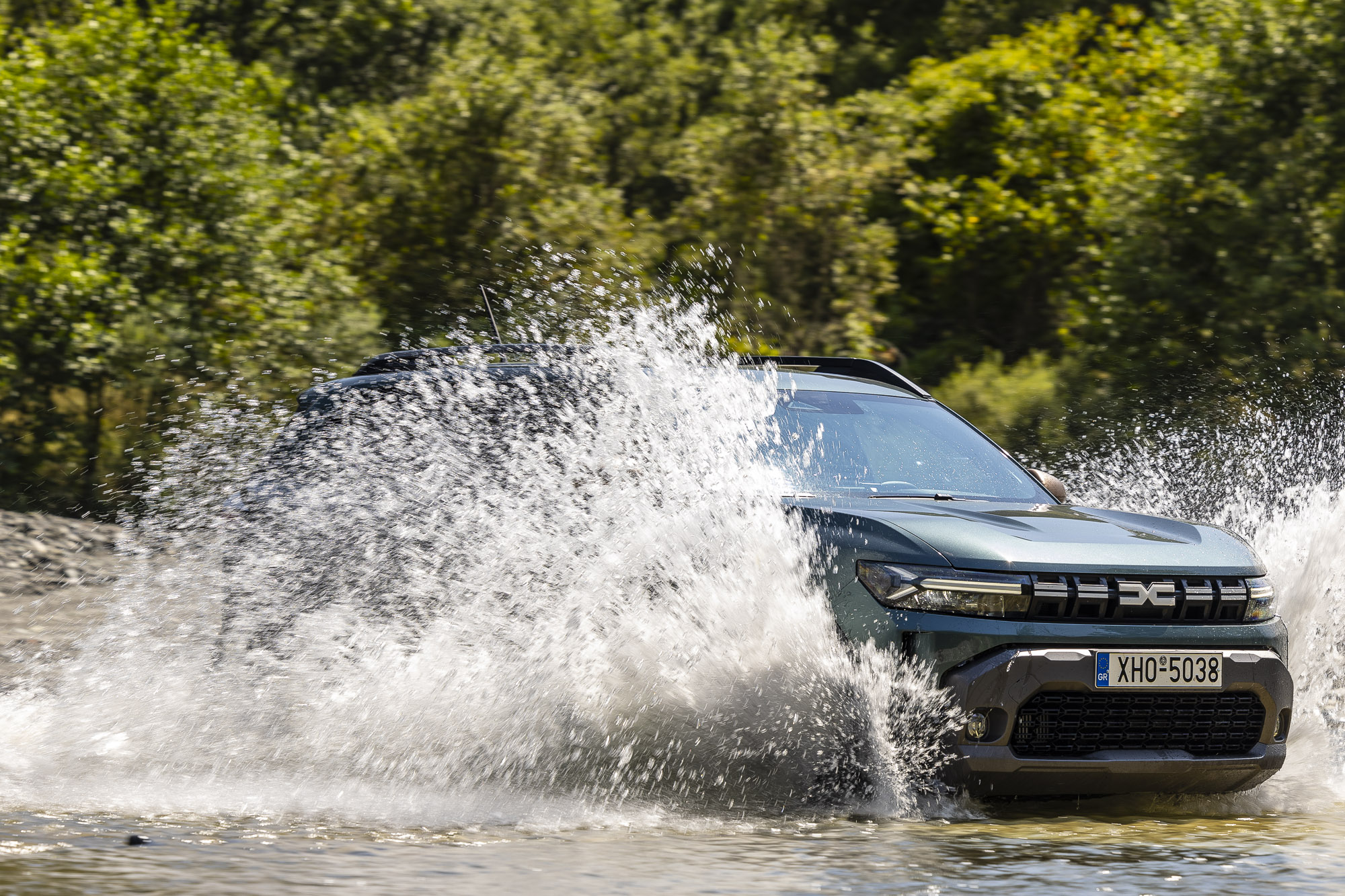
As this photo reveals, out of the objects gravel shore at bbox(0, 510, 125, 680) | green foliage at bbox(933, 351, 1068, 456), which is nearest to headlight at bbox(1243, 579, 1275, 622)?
gravel shore at bbox(0, 510, 125, 680)

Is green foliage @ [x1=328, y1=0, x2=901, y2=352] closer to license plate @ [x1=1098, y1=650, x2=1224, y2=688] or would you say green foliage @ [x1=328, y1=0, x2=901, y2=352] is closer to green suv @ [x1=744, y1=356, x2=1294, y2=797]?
green suv @ [x1=744, y1=356, x2=1294, y2=797]

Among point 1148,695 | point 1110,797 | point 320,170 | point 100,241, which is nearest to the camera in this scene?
point 1148,695

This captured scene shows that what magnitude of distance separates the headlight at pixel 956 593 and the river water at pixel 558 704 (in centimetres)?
22

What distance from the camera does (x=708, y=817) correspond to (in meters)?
5.25

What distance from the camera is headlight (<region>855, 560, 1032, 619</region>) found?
512 cm

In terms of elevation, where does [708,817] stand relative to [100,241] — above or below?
below

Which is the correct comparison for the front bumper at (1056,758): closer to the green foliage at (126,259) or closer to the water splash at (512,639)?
the water splash at (512,639)

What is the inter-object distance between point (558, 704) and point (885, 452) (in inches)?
68.0

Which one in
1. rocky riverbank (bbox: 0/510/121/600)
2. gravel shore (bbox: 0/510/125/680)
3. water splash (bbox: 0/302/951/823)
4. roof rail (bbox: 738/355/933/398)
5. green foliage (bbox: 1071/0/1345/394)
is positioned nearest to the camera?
water splash (bbox: 0/302/951/823)

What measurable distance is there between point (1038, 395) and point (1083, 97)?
6.02 meters

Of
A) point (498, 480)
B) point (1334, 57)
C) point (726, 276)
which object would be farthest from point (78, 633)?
point (1334, 57)

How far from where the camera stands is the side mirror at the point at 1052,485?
Answer: 21.7ft

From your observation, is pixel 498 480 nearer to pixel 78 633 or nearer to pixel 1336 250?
pixel 78 633

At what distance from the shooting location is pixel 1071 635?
5.16 m
